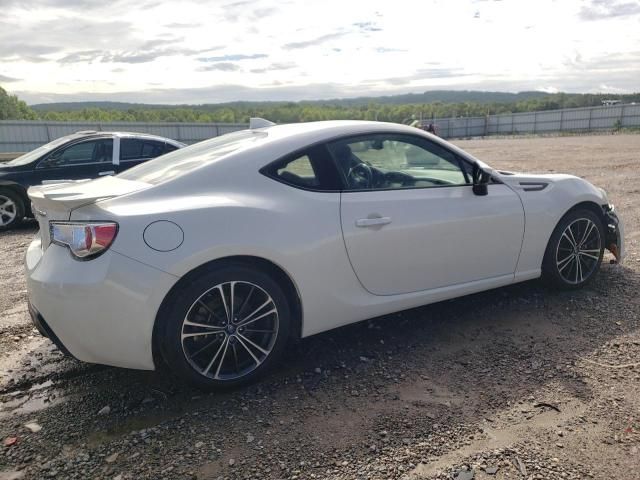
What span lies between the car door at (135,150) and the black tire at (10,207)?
160 cm

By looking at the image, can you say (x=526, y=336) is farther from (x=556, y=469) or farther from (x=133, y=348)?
(x=133, y=348)

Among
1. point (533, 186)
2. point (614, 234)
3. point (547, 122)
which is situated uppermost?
point (547, 122)

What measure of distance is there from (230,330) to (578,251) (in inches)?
125

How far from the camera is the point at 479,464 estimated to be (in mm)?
2555

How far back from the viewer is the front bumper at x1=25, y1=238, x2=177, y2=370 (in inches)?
112

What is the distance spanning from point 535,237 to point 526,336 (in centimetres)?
88

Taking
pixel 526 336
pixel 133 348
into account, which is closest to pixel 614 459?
pixel 526 336

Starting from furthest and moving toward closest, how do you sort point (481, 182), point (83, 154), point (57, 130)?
1. point (57, 130)
2. point (83, 154)
3. point (481, 182)

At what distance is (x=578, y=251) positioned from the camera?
4.68 m

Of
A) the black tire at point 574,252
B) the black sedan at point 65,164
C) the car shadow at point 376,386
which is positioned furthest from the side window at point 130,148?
the black tire at point 574,252

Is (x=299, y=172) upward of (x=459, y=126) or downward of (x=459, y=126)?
downward

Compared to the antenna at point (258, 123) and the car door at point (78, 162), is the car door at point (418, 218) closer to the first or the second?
the antenna at point (258, 123)

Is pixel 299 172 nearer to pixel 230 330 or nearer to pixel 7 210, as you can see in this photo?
pixel 230 330

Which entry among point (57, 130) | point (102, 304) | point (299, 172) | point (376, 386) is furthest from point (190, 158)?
point (57, 130)
